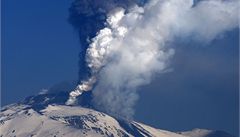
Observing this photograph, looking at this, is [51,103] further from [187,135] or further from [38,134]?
[187,135]

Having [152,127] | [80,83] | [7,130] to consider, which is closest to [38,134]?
[7,130]

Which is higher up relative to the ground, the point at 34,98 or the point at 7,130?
the point at 34,98

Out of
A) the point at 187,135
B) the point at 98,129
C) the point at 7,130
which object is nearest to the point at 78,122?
the point at 98,129

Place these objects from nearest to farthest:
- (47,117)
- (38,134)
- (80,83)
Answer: (80,83)
(38,134)
(47,117)

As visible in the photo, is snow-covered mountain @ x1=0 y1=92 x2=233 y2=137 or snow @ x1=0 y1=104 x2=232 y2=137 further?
snow @ x1=0 y1=104 x2=232 y2=137

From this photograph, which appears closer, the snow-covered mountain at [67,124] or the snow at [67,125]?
the snow-covered mountain at [67,124]

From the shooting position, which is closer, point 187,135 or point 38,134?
point 38,134

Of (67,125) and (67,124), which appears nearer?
(67,125)

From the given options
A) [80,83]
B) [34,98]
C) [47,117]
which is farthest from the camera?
[34,98]
